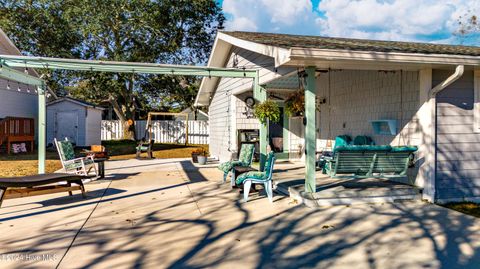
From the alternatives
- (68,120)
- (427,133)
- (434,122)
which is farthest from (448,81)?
(68,120)

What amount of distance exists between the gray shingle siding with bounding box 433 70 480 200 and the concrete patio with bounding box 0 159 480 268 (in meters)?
0.79

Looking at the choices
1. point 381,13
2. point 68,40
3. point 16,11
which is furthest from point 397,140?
point 16,11

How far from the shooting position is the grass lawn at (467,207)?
547cm

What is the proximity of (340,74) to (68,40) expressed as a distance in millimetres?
17961

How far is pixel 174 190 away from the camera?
24.6 feet

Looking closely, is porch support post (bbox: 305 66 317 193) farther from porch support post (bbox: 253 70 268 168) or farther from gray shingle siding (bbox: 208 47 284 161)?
porch support post (bbox: 253 70 268 168)

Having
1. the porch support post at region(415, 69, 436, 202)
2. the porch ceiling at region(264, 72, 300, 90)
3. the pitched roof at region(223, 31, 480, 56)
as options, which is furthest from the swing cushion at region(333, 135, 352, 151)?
the porch support post at region(415, 69, 436, 202)


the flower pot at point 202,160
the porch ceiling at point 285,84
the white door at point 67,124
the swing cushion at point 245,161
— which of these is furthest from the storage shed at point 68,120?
the swing cushion at point 245,161

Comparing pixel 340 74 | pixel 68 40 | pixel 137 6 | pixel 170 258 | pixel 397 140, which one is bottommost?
pixel 170 258

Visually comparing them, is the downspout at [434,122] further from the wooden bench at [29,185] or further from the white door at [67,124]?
the white door at [67,124]

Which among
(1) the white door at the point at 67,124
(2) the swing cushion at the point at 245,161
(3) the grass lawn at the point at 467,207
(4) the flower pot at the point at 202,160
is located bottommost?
(3) the grass lawn at the point at 467,207

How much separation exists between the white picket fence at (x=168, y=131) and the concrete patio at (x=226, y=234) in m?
18.4

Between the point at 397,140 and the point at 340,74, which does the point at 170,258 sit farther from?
the point at 340,74

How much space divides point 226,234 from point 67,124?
18.5m
